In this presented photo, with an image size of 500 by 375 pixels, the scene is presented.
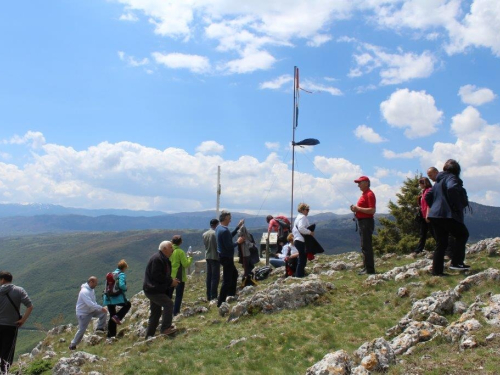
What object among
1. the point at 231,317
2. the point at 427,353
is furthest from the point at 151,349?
the point at 427,353

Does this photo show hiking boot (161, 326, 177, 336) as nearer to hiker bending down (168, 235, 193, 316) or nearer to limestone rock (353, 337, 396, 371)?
hiker bending down (168, 235, 193, 316)

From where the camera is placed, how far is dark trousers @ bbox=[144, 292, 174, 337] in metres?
11.5

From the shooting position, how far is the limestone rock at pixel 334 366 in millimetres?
6554

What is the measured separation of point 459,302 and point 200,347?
596 cm

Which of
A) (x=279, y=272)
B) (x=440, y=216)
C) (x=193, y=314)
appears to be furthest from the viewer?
(x=279, y=272)

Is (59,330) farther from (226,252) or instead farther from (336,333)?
(336,333)

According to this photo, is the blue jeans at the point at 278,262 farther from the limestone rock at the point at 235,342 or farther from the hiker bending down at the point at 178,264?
the limestone rock at the point at 235,342

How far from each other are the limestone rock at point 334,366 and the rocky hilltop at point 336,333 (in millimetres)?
19

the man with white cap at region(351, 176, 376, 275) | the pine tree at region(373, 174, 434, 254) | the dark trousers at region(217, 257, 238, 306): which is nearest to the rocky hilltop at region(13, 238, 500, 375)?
the dark trousers at region(217, 257, 238, 306)

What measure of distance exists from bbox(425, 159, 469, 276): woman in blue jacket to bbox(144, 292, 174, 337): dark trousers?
7.49 meters

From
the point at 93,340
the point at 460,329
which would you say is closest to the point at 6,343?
the point at 93,340

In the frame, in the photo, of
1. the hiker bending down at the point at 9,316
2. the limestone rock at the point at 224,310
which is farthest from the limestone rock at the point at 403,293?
the hiker bending down at the point at 9,316

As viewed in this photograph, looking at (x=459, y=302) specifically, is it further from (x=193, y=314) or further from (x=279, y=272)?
(x=279, y=272)

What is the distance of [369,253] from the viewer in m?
13.9
